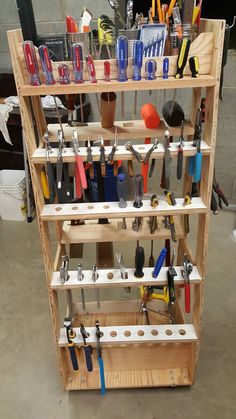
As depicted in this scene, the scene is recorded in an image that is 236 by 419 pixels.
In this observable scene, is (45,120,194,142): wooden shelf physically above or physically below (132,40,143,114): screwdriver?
below

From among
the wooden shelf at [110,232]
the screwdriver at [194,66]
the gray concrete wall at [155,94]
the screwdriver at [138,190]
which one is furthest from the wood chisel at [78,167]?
the gray concrete wall at [155,94]

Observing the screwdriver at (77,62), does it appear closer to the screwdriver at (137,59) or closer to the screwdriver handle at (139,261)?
the screwdriver at (137,59)

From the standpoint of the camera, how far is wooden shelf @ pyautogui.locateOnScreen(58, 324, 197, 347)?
138 centimetres

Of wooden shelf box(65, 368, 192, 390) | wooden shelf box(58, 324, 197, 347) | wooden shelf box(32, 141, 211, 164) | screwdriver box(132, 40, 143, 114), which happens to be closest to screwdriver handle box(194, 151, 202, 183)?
wooden shelf box(32, 141, 211, 164)

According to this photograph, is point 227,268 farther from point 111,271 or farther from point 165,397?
point 111,271

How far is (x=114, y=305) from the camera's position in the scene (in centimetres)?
172

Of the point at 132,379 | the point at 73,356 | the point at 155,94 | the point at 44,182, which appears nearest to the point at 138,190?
the point at 44,182

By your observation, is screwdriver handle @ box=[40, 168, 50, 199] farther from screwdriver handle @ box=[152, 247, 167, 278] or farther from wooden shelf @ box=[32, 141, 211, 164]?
screwdriver handle @ box=[152, 247, 167, 278]

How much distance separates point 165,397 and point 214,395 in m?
0.20

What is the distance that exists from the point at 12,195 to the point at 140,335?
5.16ft

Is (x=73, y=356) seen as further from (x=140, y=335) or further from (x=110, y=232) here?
(x=110, y=232)

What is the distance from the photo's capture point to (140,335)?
1401mm

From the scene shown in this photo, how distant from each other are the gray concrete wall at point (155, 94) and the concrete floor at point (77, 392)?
0.69 m

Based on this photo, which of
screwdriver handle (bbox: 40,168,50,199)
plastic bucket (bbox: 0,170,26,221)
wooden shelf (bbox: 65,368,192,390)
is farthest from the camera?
plastic bucket (bbox: 0,170,26,221)
